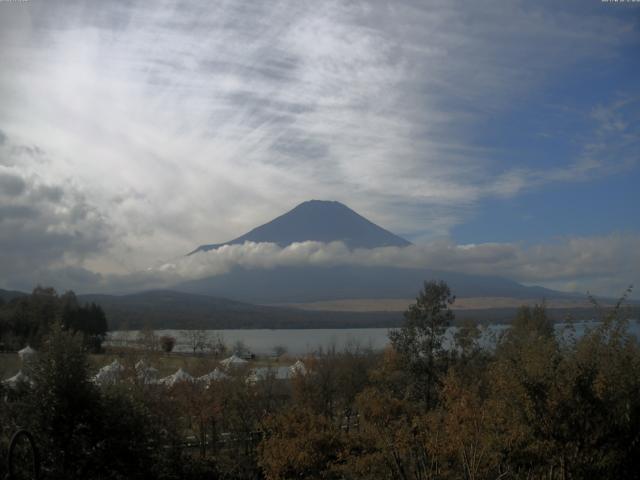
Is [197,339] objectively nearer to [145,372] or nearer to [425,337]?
[145,372]

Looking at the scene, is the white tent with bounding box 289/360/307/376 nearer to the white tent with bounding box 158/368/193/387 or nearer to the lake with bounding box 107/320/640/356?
the lake with bounding box 107/320/640/356

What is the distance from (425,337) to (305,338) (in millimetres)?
75655

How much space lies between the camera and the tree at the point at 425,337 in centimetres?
2858

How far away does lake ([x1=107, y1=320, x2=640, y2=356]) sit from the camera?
26.9 m

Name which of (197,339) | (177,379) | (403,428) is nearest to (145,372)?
(177,379)

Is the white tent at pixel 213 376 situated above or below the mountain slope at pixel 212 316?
below

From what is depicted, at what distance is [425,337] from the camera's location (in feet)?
96.2

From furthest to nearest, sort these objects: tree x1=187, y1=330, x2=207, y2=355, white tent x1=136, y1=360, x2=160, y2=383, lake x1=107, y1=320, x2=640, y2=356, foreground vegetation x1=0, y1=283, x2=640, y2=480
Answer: tree x1=187, y1=330, x2=207, y2=355 → white tent x1=136, y1=360, x2=160, y2=383 → lake x1=107, y1=320, x2=640, y2=356 → foreground vegetation x1=0, y1=283, x2=640, y2=480

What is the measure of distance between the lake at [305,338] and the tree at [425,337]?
1.26 metres

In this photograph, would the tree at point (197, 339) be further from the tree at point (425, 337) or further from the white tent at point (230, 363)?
the tree at point (425, 337)

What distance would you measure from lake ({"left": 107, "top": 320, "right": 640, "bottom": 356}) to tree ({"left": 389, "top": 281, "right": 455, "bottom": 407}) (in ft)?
4.12

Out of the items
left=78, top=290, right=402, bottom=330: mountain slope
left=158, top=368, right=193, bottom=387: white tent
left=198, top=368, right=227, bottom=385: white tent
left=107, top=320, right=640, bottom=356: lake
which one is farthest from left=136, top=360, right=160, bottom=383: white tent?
left=78, top=290, right=402, bottom=330: mountain slope

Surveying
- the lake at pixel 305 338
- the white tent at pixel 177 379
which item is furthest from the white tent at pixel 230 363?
the lake at pixel 305 338

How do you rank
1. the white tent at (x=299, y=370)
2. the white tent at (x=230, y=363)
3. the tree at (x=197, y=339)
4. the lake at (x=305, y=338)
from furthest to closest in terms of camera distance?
the tree at (x=197, y=339) → the white tent at (x=230, y=363) → the white tent at (x=299, y=370) → the lake at (x=305, y=338)
